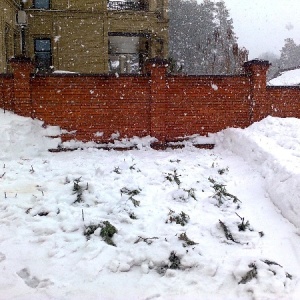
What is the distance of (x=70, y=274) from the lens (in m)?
3.39

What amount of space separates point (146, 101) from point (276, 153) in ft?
12.1

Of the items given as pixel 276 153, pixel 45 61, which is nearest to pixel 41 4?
pixel 45 61

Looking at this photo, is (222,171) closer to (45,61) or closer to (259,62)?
(259,62)

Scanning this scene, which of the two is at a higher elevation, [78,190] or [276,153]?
[276,153]

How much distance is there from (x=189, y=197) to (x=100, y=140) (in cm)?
398

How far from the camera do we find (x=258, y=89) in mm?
9055

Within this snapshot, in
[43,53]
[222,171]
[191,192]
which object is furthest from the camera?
[43,53]

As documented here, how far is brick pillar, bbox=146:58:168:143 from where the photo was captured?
858 centimetres

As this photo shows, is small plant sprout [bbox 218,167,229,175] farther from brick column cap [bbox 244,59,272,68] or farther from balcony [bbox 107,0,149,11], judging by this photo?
balcony [bbox 107,0,149,11]

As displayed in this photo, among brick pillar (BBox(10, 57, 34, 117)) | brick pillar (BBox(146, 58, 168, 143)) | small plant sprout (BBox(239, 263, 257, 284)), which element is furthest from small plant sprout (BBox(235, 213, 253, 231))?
brick pillar (BBox(10, 57, 34, 117))

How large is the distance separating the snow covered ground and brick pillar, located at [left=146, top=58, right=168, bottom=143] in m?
1.45

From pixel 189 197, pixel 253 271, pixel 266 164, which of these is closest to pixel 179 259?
pixel 253 271

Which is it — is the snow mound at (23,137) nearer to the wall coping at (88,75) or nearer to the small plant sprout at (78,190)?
the wall coping at (88,75)

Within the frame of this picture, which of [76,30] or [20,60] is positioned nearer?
[20,60]
